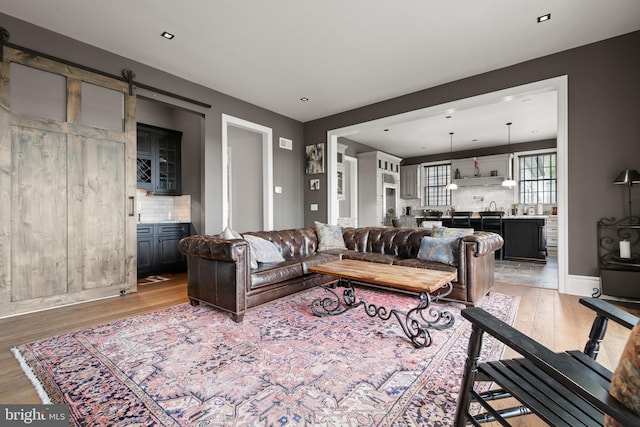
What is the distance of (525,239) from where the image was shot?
243 inches

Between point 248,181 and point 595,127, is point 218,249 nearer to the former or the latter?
point 248,181

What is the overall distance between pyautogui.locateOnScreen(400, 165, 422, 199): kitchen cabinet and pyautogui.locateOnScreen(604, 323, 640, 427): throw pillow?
31.1ft

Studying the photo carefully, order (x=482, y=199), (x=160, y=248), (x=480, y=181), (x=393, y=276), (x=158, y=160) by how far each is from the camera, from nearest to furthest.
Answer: (x=393, y=276) → (x=160, y=248) → (x=158, y=160) → (x=480, y=181) → (x=482, y=199)

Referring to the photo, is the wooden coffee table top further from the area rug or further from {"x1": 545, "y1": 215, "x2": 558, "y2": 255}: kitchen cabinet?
{"x1": 545, "y1": 215, "x2": 558, "y2": 255}: kitchen cabinet

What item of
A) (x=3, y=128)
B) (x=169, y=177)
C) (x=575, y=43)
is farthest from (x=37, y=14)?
(x=575, y=43)

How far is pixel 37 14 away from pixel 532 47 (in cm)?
540

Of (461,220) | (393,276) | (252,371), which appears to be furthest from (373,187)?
(252,371)

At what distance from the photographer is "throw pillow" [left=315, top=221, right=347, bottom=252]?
4462mm

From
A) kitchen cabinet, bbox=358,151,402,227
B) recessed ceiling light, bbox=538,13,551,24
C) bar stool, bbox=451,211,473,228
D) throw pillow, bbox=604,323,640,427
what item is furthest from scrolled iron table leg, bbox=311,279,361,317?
kitchen cabinet, bbox=358,151,402,227

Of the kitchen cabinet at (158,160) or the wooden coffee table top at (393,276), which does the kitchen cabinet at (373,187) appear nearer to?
the kitchen cabinet at (158,160)

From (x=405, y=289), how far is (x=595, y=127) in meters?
3.32

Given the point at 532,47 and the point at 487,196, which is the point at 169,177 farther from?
the point at 487,196

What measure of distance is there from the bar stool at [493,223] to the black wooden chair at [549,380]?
5.95 meters

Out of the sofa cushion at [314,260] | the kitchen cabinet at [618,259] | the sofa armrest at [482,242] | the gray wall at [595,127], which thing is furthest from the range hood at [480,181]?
the sofa cushion at [314,260]
